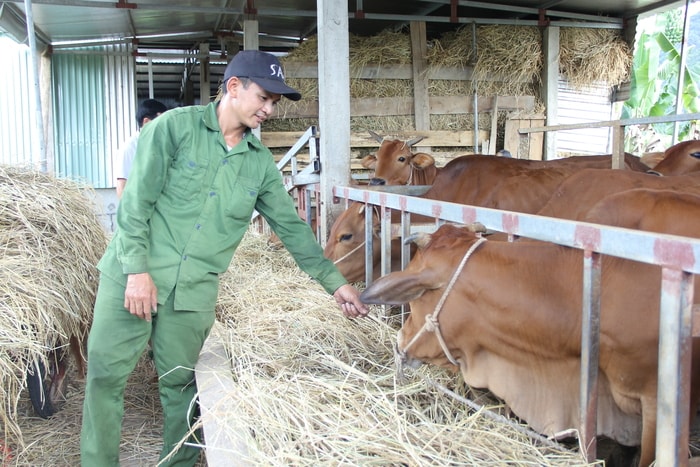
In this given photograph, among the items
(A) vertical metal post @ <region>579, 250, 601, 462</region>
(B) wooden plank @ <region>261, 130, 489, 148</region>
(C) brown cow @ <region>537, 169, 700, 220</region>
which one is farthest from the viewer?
(B) wooden plank @ <region>261, 130, 489, 148</region>

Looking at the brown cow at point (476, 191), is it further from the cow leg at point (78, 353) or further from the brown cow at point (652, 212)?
the brown cow at point (652, 212)

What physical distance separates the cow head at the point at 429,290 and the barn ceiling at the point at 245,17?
6.87m

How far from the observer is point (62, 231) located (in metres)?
4.28

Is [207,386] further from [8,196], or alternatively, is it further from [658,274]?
[8,196]

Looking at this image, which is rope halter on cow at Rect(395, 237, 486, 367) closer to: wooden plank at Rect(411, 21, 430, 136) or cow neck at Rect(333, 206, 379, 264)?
cow neck at Rect(333, 206, 379, 264)

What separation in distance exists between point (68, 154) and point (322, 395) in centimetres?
1004

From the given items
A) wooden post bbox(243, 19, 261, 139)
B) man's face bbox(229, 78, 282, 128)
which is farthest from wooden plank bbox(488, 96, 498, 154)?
man's face bbox(229, 78, 282, 128)

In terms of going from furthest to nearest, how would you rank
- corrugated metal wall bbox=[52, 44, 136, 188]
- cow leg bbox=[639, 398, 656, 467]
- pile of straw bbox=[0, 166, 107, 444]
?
corrugated metal wall bbox=[52, 44, 136, 188] → pile of straw bbox=[0, 166, 107, 444] → cow leg bbox=[639, 398, 656, 467]

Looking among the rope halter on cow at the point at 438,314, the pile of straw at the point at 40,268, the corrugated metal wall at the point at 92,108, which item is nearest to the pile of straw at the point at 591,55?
the corrugated metal wall at the point at 92,108

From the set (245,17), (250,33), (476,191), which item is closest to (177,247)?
(476,191)

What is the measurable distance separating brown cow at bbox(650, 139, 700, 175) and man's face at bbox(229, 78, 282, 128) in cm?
411

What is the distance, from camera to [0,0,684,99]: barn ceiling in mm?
8766

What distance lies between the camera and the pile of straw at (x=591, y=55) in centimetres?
1010

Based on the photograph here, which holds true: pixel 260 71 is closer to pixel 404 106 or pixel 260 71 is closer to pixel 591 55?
pixel 404 106
